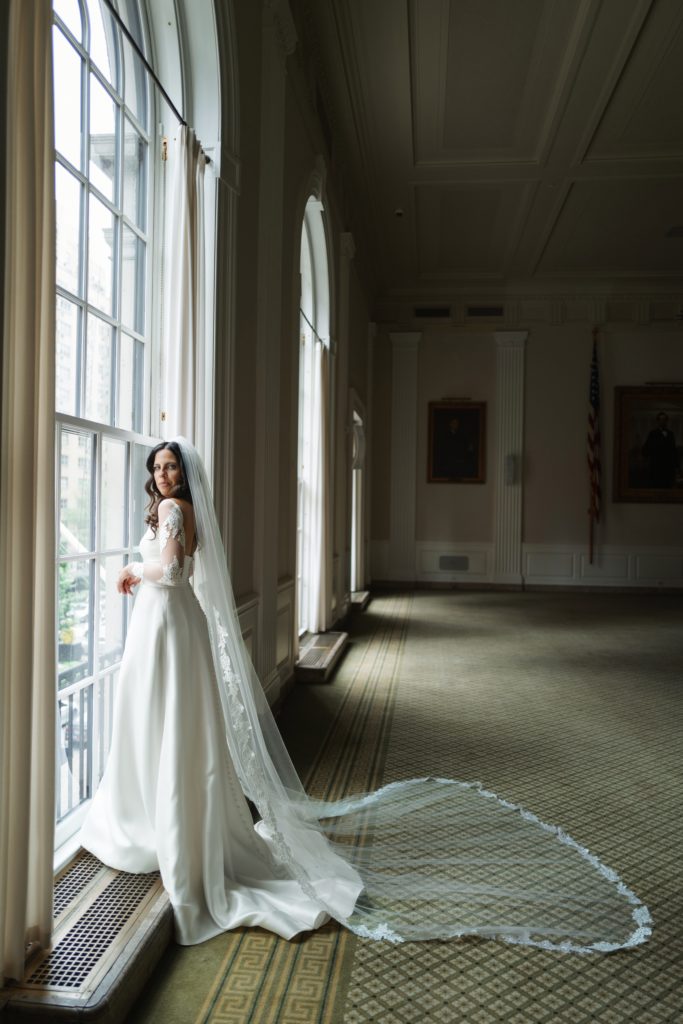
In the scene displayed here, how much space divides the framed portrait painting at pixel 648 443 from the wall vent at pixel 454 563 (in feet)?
9.03

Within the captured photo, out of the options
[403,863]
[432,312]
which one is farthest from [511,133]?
[403,863]

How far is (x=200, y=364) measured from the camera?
3.49 m

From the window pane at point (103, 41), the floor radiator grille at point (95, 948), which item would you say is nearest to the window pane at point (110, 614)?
the floor radiator grille at point (95, 948)

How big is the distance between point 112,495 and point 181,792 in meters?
1.22

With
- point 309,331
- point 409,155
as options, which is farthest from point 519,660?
point 409,155

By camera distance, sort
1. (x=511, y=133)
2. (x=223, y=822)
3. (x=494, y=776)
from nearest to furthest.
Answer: (x=223, y=822) → (x=494, y=776) → (x=511, y=133)

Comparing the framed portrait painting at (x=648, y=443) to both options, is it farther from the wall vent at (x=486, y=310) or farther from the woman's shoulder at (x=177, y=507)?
the woman's shoulder at (x=177, y=507)

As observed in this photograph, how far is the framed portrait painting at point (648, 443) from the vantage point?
40.7 ft

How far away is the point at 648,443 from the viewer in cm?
1245

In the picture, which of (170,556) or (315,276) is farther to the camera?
(315,276)

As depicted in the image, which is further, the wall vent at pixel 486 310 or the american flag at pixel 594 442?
the wall vent at pixel 486 310

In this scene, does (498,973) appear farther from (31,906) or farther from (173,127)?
(173,127)

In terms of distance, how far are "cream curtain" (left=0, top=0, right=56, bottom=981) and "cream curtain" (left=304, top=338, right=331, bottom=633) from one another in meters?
5.08

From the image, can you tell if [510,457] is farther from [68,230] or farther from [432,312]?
[68,230]
